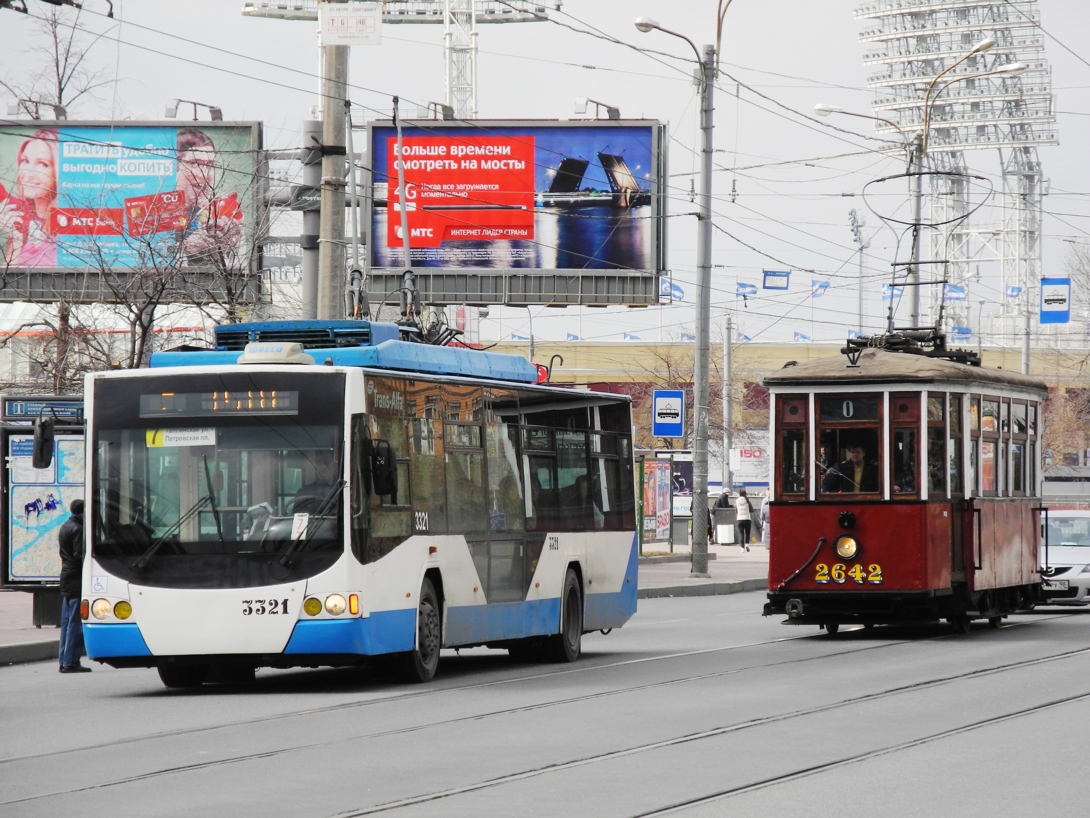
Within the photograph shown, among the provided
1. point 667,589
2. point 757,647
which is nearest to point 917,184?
point 667,589

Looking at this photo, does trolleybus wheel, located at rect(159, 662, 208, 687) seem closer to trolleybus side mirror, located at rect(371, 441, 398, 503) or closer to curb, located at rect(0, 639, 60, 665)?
trolleybus side mirror, located at rect(371, 441, 398, 503)

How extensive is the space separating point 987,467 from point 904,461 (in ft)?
6.05

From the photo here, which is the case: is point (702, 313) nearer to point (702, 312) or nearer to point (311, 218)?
point (702, 312)

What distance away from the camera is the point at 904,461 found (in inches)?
743

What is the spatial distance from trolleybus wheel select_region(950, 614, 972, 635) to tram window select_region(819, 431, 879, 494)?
2038 mm

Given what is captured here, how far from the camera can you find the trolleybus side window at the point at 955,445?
1922cm

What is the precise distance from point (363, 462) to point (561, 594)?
3.92 m

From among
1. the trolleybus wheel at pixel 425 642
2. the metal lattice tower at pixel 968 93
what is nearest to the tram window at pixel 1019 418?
the trolleybus wheel at pixel 425 642

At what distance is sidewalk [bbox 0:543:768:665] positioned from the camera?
17594 millimetres

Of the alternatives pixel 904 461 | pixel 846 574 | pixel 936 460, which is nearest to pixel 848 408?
pixel 904 461

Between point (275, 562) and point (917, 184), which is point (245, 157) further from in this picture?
point (275, 562)

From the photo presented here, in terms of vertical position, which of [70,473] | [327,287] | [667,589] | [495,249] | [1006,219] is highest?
[1006,219]

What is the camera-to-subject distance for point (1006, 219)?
334 ft

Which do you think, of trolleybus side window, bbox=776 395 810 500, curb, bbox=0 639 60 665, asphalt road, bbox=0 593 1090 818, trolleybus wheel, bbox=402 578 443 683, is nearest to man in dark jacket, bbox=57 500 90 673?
asphalt road, bbox=0 593 1090 818
